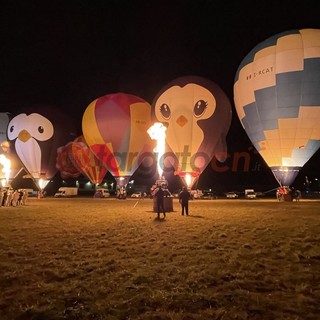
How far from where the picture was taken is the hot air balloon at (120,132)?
30.2 m

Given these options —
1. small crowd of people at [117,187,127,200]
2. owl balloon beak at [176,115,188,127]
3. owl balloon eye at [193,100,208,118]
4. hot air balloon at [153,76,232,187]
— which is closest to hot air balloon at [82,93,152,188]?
small crowd of people at [117,187,127,200]

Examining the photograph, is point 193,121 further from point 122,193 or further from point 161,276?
point 161,276

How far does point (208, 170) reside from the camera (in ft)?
238

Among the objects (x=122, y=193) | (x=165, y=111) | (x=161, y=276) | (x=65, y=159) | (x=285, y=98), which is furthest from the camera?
(x=65, y=159)

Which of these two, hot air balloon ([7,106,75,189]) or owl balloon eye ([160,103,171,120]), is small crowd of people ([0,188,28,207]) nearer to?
owl balloon eye ([160,103,171,120])

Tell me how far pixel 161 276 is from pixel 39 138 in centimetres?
3298

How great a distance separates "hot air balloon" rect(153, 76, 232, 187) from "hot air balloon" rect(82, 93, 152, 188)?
4.18m

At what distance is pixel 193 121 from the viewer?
84.3ft

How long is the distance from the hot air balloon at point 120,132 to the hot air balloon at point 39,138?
6601 millimetres

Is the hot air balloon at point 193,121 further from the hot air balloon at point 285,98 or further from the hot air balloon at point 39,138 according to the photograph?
the hot air balloon at point 39,138

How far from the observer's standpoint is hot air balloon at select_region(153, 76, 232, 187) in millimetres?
25766

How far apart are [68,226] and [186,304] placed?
285 inches

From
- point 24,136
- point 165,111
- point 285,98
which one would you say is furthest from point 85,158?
point 285,98

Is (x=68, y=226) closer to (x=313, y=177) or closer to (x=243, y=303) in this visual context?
(x=243, y=303)
